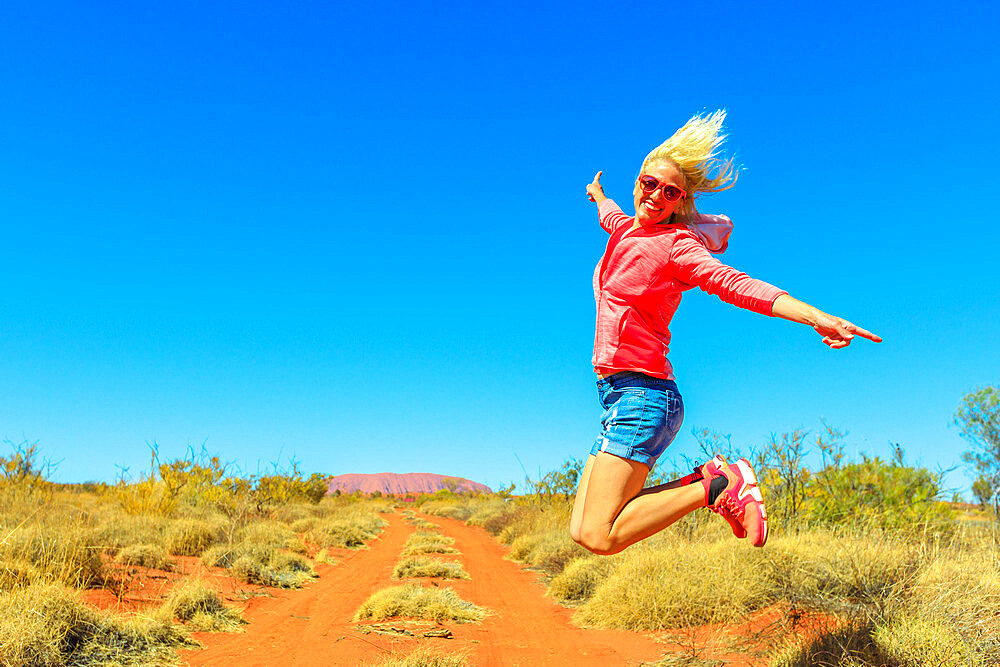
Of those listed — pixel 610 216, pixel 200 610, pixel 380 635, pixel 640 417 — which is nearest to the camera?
pixel 640 417

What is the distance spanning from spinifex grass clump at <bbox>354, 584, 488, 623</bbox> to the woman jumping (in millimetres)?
4289

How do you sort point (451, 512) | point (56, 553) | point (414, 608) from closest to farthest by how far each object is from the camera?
point (56, 553) < point (414, 608) < point (451, 512)

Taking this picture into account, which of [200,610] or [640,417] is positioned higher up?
[640,417]

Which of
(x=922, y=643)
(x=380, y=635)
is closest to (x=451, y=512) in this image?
(x=380, y=635)

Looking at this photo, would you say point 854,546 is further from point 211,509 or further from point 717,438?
point 211,509

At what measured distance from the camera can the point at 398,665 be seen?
4.54 metres

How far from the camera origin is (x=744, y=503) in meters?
3.25

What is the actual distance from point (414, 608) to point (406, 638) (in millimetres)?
922

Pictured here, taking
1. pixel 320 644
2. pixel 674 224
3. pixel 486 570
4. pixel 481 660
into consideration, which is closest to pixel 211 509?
pixel 486 570

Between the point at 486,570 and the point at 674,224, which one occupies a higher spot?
the point at 674,224

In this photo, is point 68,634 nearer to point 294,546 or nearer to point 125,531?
point 125,531

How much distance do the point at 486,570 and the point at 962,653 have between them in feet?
27.2

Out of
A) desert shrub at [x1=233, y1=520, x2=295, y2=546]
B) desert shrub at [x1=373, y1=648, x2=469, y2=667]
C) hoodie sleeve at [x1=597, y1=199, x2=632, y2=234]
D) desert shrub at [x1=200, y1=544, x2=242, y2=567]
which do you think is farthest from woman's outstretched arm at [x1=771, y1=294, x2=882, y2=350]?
desert shrub at [x1=233, y1=520, x2=295, y2=546]

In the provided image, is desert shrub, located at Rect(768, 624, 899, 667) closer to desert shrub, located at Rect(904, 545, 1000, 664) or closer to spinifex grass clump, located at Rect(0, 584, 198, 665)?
desert shrub, located at Rect(904, 545, 1000, 664)
